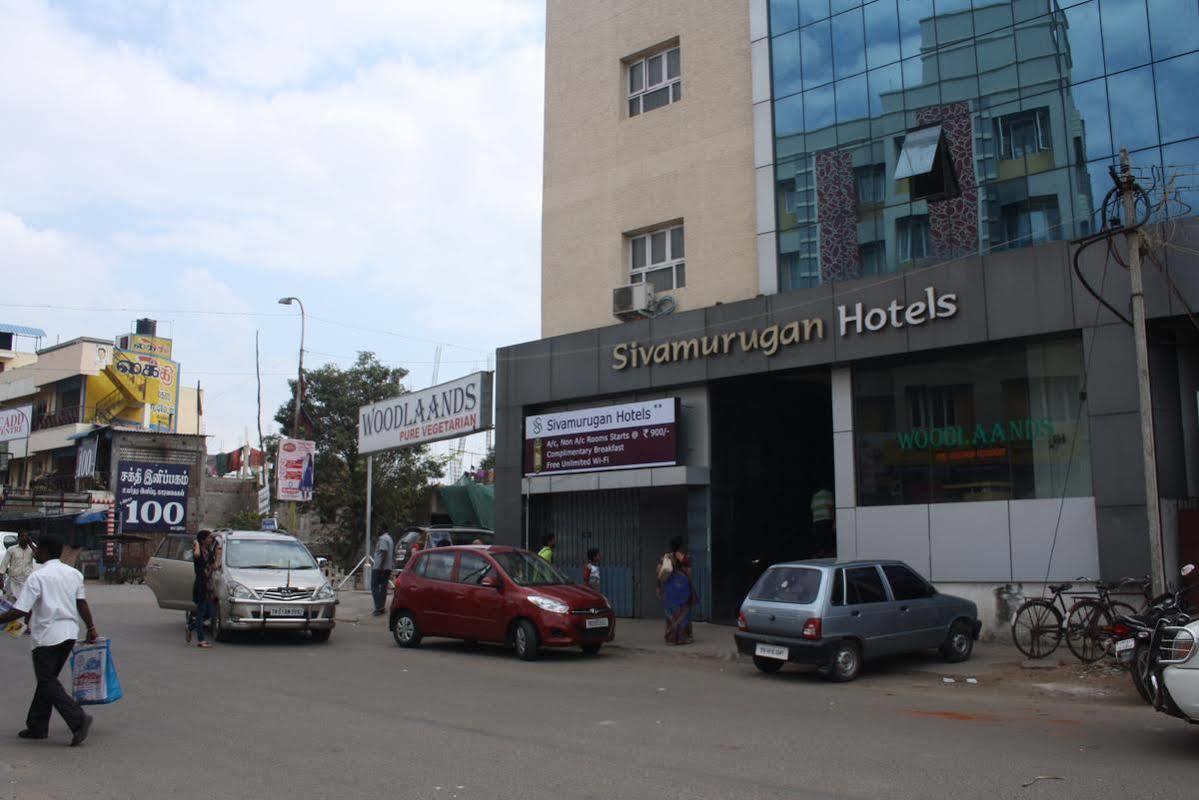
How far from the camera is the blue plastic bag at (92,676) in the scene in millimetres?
8469

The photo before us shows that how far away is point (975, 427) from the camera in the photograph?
16219mm

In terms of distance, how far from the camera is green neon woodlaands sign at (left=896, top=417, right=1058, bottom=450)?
15.5m

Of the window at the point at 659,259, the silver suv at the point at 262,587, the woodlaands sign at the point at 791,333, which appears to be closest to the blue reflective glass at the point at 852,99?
the woodlaands sign at the point at 791,333

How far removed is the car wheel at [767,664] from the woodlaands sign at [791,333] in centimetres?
640

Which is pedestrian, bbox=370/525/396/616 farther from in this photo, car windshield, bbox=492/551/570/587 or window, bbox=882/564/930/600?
window, bbox=882/564/930/600

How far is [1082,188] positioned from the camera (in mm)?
15258

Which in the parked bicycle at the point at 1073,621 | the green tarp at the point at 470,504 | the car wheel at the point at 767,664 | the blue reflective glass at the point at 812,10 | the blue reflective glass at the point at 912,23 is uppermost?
the blue reflective glass at the point at 812,10

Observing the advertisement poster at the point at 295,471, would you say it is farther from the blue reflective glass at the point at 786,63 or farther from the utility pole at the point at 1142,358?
the utility pole at the point at 1142,358

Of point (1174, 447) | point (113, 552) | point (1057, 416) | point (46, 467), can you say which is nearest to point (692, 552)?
point (1057, 416)

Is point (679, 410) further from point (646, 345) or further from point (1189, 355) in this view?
point (1189, 355)

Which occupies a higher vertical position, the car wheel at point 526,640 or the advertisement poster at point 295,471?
the advertisement poster at point 295,471

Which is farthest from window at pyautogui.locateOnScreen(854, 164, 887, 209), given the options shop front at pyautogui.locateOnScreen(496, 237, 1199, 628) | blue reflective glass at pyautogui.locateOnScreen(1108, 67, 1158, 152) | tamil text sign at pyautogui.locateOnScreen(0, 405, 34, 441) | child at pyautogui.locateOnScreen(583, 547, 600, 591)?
tamil text sign at pyautogui.locateOnScreen(0, 405, 34, 441)

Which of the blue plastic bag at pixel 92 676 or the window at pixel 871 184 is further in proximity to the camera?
the window at pixel 871 184

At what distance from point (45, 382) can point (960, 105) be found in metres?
52.0
